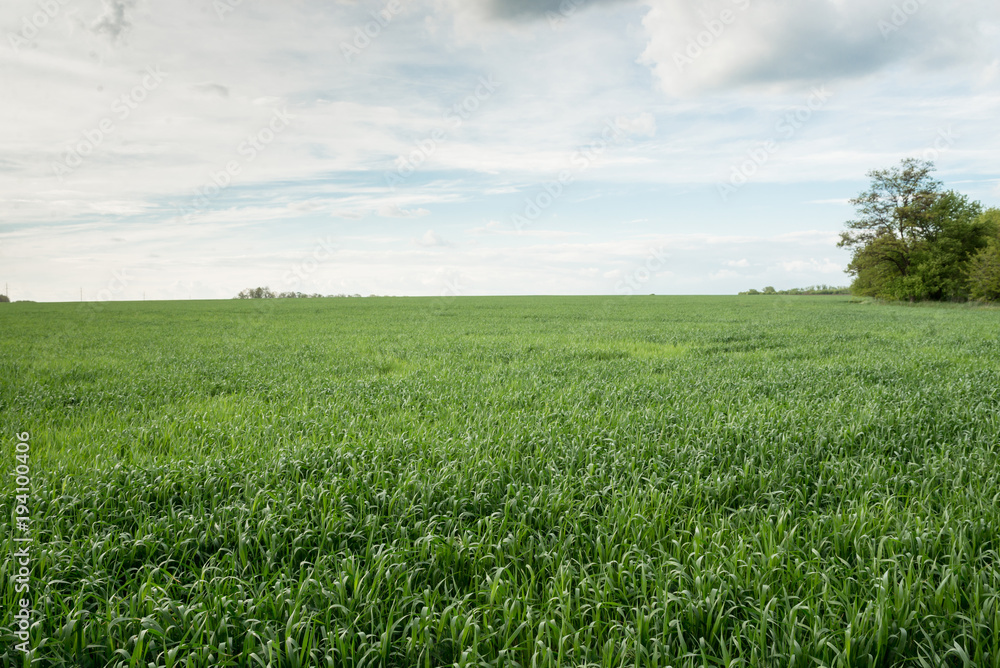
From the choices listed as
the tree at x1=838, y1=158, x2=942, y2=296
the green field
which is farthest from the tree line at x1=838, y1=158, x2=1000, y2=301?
the green field

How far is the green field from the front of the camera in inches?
134

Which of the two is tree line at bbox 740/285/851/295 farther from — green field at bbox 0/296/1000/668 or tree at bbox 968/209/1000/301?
green field at bbox 0/296/1000/668

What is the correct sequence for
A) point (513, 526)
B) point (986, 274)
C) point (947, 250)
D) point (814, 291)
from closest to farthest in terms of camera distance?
point (513, 526)
point (986, 274)
point (947, 250)
point (814, 291)

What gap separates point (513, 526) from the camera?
4.99 meters

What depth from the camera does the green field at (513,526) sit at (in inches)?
134

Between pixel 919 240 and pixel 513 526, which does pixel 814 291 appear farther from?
pixel 513 526

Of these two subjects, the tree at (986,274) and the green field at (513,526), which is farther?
the tree at (986,274)

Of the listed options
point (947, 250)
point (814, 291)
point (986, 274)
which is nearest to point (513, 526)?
point (986, 274)

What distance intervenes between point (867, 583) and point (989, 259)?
62551mm

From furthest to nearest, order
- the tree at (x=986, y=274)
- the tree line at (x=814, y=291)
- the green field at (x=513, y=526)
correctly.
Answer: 1. the tree line at (x=814, y=291)
2. the tree at (x=986, y=274)
3. the green field at (x=513, y=526)

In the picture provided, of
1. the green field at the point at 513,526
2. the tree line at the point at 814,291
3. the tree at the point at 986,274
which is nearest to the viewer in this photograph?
the green field at the point at 513,526

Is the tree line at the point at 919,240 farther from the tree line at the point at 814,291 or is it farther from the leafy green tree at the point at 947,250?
the tree line at the point at 814,291

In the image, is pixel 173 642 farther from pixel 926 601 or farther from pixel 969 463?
pixel 969 463

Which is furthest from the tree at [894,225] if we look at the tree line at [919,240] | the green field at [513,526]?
the green field at [513,526]
